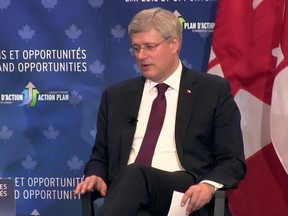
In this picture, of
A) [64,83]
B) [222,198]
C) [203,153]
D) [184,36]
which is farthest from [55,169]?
[222,198]

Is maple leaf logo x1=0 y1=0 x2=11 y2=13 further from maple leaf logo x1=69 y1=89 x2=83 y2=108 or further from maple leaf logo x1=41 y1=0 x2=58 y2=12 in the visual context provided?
maple leaf logo x1=69 y1=89 x2=83 y2=108

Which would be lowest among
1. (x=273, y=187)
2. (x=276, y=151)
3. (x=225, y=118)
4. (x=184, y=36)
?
(x=273, y=187)

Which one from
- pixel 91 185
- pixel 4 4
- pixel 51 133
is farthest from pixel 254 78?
pixel 4 4

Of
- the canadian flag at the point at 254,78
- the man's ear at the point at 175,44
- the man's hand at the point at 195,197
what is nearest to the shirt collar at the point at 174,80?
the man's ear at the point at 175,44

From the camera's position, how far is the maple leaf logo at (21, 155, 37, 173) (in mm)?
3719

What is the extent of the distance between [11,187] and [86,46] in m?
1.02

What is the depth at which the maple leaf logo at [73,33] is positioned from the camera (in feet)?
11.7

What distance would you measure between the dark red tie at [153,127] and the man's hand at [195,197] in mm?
364

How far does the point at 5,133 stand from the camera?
12.2 ft

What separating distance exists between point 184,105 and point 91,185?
0.55 metres

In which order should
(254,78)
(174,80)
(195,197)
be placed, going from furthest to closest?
(254,78) → (174,80) → (195,197)

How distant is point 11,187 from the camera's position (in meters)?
2.98

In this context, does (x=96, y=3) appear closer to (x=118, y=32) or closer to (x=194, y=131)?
(x=118, y=32)

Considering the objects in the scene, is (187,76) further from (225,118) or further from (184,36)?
(184,36)
